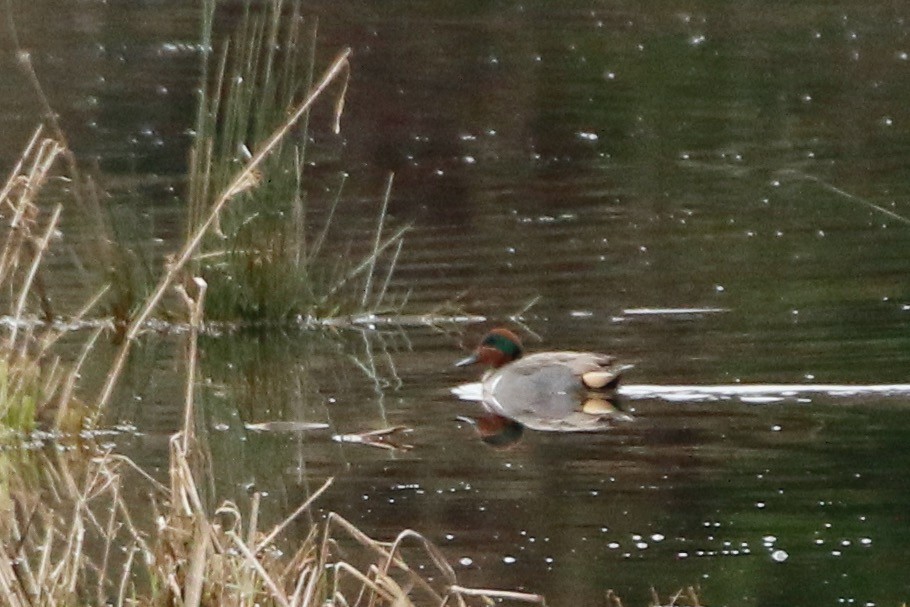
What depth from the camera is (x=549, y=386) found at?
8.05m

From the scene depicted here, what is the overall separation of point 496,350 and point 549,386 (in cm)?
32

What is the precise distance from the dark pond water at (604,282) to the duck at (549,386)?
5.0 inches

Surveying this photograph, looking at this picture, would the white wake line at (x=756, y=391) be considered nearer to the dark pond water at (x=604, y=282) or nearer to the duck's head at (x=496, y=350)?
the dark pond water at (x=604, y=282)

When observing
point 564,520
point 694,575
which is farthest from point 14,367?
point 694,575

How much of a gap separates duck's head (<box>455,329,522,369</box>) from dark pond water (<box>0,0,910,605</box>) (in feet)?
0.67

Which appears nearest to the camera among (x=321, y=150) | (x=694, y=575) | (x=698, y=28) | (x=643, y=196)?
(x=694, y=575)

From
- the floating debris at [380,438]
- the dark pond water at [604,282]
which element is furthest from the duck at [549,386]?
the floating debris at [380,438]

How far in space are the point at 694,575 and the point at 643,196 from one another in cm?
631

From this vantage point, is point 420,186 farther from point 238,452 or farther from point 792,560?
point 792,560

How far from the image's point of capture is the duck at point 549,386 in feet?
25.4

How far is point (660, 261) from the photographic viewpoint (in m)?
10.3

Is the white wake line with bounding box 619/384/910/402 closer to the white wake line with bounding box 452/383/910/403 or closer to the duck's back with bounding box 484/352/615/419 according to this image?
the white wake line with bounding box 452/383/910/403

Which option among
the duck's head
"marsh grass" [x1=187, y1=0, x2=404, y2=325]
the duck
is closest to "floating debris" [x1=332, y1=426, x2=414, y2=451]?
the duck

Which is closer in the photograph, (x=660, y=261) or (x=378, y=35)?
(x=660, y=261)
